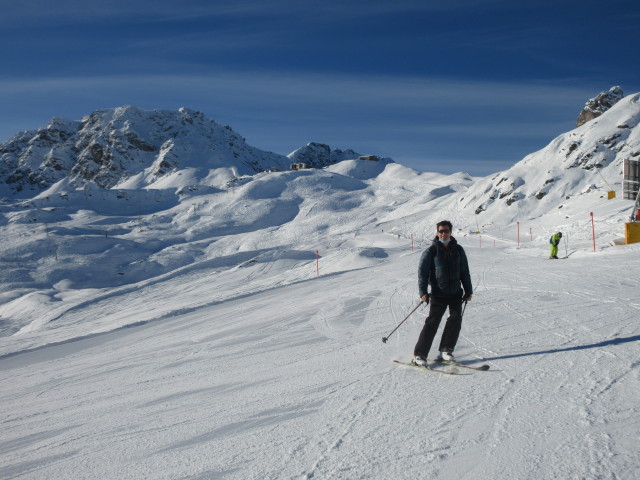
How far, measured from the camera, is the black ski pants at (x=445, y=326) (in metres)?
5.13

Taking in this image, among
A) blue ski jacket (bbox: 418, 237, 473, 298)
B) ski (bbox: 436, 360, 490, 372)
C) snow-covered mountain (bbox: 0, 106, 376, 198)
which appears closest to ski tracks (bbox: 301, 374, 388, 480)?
ski (bbox: 436, 360, 490, 372)

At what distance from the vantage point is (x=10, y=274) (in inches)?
2125

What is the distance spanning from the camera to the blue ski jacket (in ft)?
16.6

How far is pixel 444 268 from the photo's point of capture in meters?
5.08

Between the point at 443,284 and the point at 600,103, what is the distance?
80.8 m

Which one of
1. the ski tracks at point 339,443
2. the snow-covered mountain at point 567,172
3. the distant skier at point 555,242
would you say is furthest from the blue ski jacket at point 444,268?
the snow-covered mountain at point 567,172

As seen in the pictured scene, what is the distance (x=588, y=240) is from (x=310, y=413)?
83.9 ft

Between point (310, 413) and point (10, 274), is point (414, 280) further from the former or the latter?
point (10, 274)

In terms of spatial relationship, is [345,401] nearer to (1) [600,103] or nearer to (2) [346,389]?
(2) [346,389]

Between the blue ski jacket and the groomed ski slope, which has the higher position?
the blue ski jacket

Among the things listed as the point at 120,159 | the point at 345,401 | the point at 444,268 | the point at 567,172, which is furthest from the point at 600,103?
the point at 120,159

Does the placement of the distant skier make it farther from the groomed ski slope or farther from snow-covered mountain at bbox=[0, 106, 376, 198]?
snow-covered mountain at bbox=[0, 106, 376, 198]

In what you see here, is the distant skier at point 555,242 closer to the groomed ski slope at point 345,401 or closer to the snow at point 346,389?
the snow at point 346,389

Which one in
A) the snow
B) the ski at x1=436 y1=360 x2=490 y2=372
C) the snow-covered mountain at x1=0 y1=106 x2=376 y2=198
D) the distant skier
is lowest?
the snow
